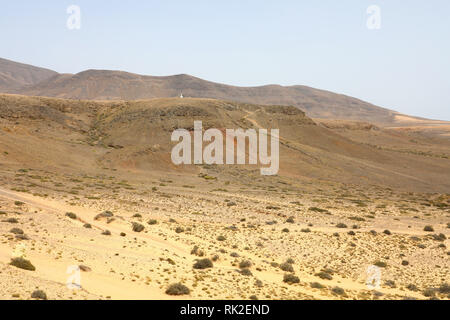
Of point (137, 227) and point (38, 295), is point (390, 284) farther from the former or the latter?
point (38, 295)

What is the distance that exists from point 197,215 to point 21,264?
14.7 meters

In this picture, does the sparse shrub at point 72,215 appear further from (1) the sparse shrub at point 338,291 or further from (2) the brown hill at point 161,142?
(2) the brown hill at point 161,142

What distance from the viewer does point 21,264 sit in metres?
11.3

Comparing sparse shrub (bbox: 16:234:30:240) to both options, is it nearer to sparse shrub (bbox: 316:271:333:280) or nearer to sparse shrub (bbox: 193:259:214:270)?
sparse shrub (bbox: 193:259:214:270)

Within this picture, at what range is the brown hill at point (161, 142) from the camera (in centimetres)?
4875

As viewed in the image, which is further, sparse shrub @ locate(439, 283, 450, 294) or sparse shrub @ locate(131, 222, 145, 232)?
sparse shrub @ locate(131, 222, 145, 232)

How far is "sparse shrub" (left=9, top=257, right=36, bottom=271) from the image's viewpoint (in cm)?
1127

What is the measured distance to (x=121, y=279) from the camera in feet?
39.7

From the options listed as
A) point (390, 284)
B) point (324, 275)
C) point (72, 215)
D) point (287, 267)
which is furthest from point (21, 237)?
point (390, 284)

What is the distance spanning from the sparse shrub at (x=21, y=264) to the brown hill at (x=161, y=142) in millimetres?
32767

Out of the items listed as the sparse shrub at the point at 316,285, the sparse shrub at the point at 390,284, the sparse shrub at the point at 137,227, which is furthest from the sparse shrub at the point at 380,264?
the sparse shrub at the point at 137,227

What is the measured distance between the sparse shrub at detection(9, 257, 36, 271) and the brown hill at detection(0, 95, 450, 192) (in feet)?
108

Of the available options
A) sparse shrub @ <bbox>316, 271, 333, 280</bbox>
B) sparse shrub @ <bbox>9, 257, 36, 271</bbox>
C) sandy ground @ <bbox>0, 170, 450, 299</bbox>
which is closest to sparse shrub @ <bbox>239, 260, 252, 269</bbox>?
sandy ground @ <bbox>0, 170, 450, 299</bbox>
